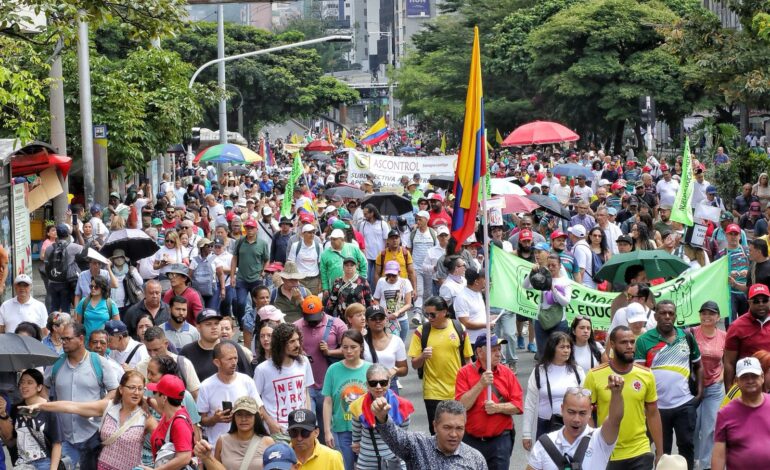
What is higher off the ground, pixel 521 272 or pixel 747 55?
pixel 747 55

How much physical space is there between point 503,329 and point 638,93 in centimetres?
3751

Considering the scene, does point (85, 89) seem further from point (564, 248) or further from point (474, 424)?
point (474, 424)

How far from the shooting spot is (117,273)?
590 inches

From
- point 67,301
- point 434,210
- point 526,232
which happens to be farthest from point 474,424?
point 434,210

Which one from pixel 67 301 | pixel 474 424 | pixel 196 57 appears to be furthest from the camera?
pixel 196 57

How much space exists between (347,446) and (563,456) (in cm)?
235

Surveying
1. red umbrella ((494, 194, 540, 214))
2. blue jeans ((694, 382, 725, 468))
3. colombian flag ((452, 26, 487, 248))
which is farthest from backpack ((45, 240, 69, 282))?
blue jeans ((694, 382, 725, 468))

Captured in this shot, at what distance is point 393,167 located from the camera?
3108 centimetres

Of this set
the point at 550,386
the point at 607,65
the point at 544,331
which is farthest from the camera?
the point at 607,65

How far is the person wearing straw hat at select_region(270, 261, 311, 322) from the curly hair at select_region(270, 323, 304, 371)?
9.75ft

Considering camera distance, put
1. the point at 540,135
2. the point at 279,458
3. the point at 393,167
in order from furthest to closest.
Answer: the point at 540,135, the point at 393,167, the point at 279,458

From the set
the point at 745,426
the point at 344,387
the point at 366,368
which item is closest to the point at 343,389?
the point at 344,387

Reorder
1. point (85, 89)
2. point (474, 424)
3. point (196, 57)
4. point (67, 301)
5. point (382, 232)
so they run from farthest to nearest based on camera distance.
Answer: point (196, 57), point (85, 89), point (382, 232), point (67, 301), point (474, 424)

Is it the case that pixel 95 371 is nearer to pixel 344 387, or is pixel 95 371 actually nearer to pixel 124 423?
pixel 124 423
